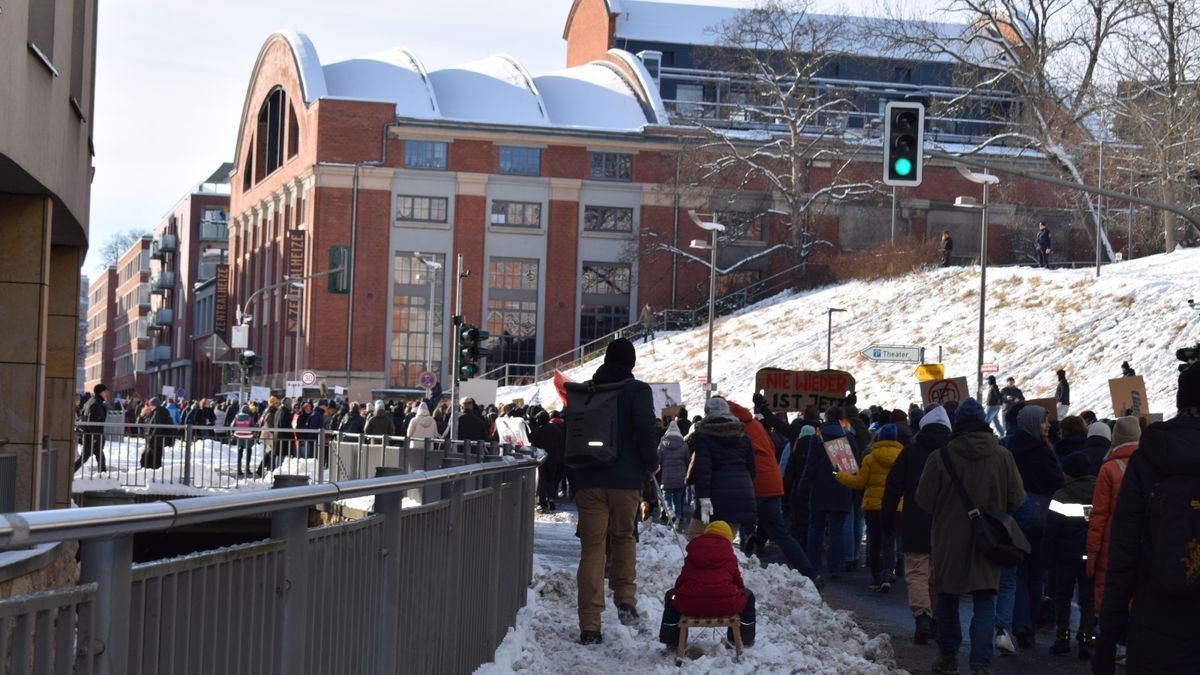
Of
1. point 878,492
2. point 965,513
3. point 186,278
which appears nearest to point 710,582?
point 965,513

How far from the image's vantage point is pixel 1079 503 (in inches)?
478

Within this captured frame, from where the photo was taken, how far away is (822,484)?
17.4 m

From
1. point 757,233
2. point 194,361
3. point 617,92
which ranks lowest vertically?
point 194,361

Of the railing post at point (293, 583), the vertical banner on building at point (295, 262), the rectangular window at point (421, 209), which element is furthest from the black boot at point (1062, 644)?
the vertical banner on building at point (295, 262)

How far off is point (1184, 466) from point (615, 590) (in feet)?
21.3

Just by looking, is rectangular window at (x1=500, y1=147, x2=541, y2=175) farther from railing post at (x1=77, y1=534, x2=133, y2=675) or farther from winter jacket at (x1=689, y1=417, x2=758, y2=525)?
railing post at (x1=77, y1=534, x2=133, y2=675)

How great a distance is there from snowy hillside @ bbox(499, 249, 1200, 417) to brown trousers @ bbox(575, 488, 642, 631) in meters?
29.6

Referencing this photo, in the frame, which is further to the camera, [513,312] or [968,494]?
[513,312]

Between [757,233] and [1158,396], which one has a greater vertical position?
[757,233]

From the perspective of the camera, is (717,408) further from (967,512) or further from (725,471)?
(967,512)

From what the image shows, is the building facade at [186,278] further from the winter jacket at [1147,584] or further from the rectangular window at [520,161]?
the winter jacket at [1147,584]

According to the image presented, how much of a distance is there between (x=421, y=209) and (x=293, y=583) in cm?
7075

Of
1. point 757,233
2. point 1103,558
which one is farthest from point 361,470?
point 757,233

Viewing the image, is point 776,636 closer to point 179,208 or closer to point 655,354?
point 655,354
